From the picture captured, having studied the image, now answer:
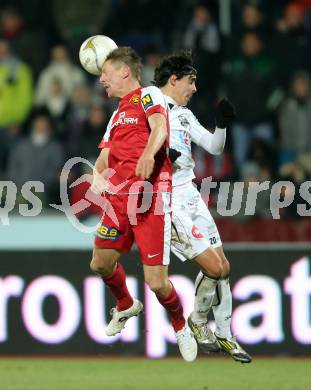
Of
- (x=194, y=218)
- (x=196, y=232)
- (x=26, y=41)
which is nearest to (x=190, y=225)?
(x=196, y=232)

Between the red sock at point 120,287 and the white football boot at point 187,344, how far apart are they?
0.45 m

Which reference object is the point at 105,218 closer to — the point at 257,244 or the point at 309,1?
the point at 257,244

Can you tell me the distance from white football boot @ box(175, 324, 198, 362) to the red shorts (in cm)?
62

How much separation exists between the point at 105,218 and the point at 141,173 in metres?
0.83

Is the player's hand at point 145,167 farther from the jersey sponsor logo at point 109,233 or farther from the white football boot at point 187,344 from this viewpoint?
the white football boot at point 187,344

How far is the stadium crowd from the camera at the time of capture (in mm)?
14516

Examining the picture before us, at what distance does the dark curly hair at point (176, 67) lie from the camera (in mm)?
9469

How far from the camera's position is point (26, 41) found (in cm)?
1584

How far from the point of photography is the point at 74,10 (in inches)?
635

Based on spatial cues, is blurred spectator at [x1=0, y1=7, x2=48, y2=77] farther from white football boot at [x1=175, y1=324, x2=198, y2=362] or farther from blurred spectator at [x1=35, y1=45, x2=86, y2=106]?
white football boot at [x1=175, y1=324, x2=198, y2=362]

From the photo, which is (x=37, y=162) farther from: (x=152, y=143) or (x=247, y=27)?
(x=152, y=143)

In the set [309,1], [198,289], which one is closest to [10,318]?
[198,289]
